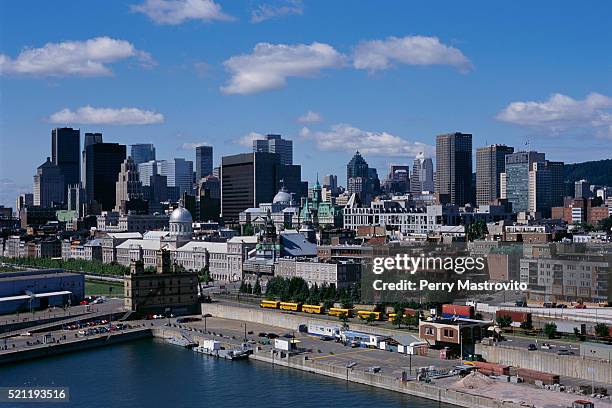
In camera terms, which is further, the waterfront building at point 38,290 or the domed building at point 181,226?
the domed building at point 181,226

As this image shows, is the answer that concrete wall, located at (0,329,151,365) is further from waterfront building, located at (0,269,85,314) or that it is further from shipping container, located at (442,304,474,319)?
shipping container, located at (442,304,474,319)

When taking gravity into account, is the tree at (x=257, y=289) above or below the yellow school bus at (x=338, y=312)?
above

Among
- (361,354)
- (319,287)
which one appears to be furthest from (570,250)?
(361,354)

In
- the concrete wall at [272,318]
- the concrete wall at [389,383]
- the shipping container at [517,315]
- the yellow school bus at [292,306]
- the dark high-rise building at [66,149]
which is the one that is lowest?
the concrete wall at [389,383]

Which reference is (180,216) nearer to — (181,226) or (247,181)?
(181,226)

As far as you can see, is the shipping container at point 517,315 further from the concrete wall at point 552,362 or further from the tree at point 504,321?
the concrete wall at point 552,362

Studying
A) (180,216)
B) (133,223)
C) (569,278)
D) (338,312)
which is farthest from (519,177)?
(338,312)

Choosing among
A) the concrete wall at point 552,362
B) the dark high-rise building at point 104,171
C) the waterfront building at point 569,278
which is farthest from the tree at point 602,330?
the dark high-rise building at point 104,171
